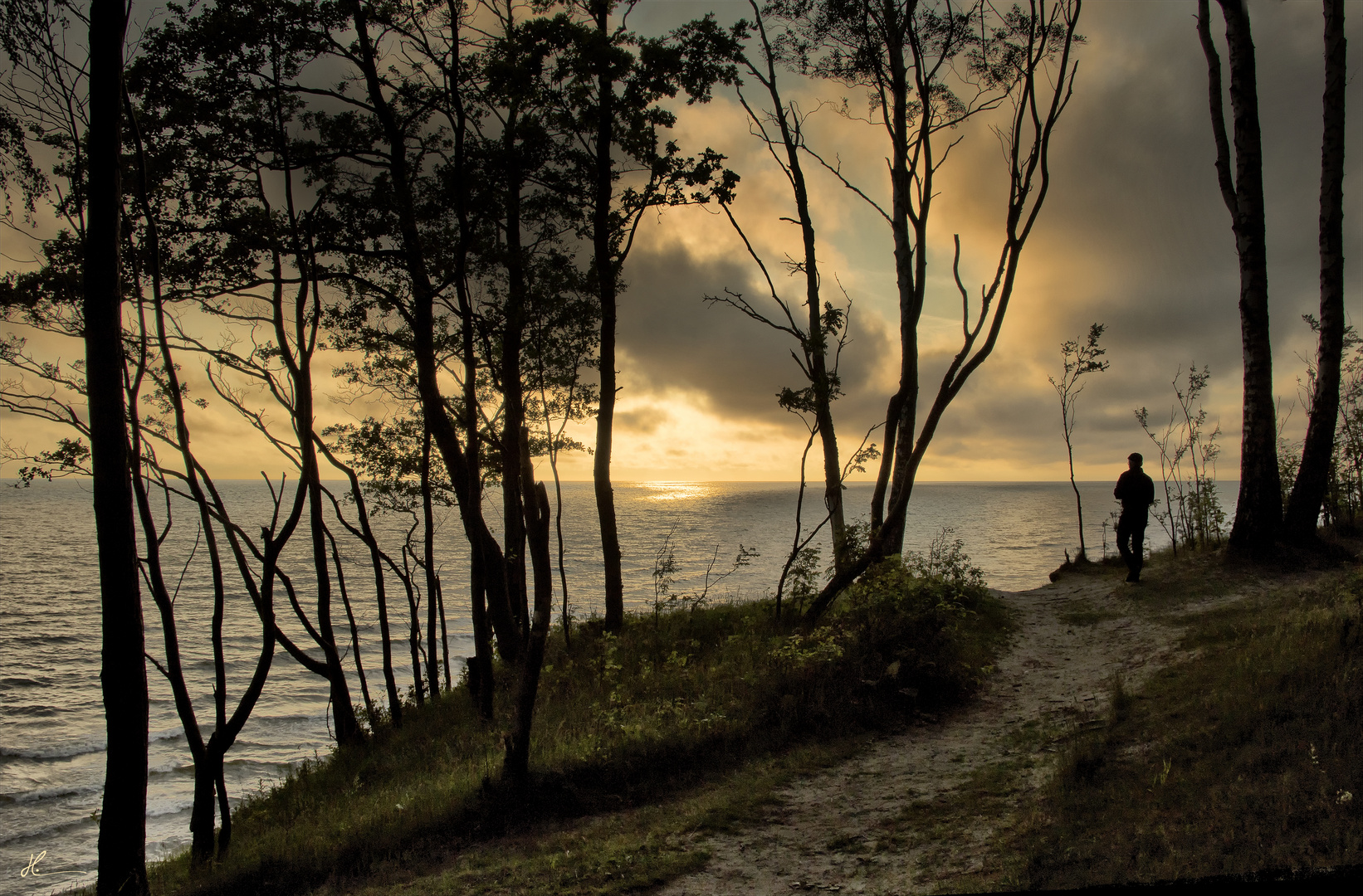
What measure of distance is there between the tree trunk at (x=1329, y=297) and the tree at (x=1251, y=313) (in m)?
0.79

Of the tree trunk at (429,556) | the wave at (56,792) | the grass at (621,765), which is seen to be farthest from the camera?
the wave at (56,792)

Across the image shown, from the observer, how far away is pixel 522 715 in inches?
298

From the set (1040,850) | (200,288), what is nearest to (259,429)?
(200,288)

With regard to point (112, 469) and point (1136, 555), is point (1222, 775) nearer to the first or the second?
point (112, 469)

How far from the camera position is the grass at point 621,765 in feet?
21.6

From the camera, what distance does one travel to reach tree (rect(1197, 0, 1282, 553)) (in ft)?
Answer: 41.2

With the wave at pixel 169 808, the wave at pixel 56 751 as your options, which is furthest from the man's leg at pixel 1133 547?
the wave at pixel 56 751

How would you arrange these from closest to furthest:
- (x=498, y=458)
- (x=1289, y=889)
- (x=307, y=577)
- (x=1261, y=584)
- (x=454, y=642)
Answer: (x=1289, y=889)
(x=1261, y=584)
(x=498, y=458)
(x=454, y=642)
(x=307, y=577)

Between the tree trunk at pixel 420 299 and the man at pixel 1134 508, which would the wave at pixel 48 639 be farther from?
the man at pixel 1134 508

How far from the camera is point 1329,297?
13.0 metres

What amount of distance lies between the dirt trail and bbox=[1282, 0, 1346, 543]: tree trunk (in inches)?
172

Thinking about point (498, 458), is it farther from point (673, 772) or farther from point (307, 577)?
point (307, 577)

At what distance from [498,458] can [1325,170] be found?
18717 mm

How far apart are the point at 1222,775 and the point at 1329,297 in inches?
504
